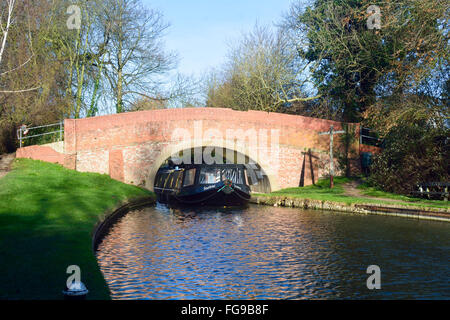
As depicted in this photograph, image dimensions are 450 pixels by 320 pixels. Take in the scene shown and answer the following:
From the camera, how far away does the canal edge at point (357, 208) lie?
1218 cm

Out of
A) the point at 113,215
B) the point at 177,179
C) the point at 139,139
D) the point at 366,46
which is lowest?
the point at 113,215

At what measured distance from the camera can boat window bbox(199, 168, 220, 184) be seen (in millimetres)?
18453

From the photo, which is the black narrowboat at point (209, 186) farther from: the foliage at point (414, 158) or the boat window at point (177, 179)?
the foliage at point (414, 158)

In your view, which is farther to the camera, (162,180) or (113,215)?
(162,180)

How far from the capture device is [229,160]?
1073 inches

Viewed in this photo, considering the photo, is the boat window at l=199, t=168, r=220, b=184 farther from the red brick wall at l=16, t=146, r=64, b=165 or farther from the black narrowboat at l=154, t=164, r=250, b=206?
the red brick wall at l=16, t=146, r=64, b=165

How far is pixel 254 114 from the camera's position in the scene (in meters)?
19.2

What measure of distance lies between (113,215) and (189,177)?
717 centimetres

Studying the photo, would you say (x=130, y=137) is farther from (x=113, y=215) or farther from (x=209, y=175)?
(x=113, y=215)

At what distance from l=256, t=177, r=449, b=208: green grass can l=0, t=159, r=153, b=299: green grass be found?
5.90m

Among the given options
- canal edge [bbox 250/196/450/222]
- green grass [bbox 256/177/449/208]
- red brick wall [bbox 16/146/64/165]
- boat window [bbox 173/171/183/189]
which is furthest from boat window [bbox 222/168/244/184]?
red brick wall [bbox 16/146/64/165]

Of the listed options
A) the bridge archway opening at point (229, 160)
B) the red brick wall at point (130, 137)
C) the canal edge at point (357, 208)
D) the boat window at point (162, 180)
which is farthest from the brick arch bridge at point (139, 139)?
the boat window at point (162, 180)

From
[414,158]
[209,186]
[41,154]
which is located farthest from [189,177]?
[414,158]
